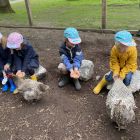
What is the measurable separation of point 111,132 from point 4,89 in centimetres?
183

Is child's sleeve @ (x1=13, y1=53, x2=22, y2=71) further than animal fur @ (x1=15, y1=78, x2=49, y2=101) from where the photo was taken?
Yes

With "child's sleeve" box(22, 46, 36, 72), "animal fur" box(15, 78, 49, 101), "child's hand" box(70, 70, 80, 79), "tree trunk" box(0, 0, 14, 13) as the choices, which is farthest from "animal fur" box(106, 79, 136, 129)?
"tree trunk" box(0, 0, 14, 13)

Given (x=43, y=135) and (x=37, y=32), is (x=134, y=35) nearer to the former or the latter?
(x=37, y=32)

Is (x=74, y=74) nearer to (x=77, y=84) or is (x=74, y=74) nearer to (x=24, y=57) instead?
(x=77, y=84)

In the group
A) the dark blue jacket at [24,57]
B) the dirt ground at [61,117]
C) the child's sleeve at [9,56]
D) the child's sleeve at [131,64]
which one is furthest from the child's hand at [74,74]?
the child's sleeve at [9,56]

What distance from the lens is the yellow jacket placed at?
12.9ft

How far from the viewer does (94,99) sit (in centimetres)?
399

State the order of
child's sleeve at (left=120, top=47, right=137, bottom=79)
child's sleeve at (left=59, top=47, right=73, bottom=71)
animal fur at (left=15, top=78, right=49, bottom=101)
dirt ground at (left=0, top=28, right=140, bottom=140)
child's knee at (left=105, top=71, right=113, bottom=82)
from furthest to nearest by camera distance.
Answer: child's sleeve at (left=59, top=47, right=73, bottom=71) < child's knee at (left=105, top=71, right=113, bottom=82) < child's sleeve at (left=120, top=47, right=137, bottom=79) < animal fur at (left=15, top=78, right=49, bottom=101) < dirt ground at (left=0, top=28, right=140, bottom=140)

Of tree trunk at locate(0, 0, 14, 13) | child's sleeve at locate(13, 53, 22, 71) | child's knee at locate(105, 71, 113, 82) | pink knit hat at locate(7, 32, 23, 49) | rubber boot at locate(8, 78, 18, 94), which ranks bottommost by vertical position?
tree trunk at locate(0, 0, 14, 13)

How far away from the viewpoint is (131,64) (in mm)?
3984

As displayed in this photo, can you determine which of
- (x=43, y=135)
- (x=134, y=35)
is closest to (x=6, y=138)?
(x=43, y=135)

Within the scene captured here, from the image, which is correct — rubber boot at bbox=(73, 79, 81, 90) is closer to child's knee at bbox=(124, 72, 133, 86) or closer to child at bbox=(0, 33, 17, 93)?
child's knee at bbox=(124, 72, 133, 86)

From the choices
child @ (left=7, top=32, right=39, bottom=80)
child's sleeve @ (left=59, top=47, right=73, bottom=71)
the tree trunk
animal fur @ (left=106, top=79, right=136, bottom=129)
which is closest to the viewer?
animal fur @ (left=106, top=79, right=136, bottom=129)

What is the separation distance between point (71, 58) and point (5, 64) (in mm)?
1014
